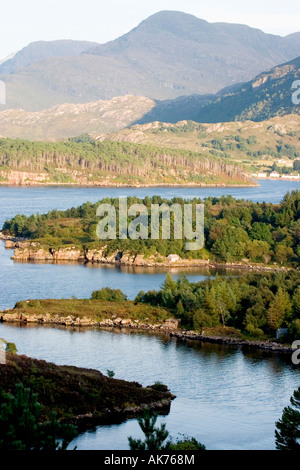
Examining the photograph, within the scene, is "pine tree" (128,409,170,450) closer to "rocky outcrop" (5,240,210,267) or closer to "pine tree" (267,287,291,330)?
"pine tree" (267,287,291,330)

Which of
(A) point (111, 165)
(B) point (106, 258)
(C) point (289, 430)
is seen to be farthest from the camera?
(A) point (111, 165)

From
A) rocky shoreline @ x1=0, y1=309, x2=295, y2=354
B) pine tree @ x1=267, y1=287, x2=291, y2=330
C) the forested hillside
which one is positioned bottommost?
rocky shoreline @ x1=0, y1=309, x2=295, y2=354

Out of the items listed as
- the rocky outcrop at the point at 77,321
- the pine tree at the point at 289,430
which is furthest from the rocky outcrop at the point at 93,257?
the pine tree at the point at 289,430

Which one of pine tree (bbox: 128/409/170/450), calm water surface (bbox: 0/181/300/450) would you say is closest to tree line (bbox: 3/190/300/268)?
calm water surface (bbox: 0/181/300/450)

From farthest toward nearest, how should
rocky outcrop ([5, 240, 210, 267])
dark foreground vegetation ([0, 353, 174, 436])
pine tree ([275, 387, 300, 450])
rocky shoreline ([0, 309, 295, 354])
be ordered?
rocky outcrop ([5, 240, 210, 267]) → rocky shoreline ([0, 309, 295, 354]) → dark foreground vegetation ([0, 353, 174, 436]) → pine tree ([275, 387, 300, 450])

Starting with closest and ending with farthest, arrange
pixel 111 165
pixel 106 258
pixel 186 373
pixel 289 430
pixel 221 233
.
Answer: pixel 289 430
pixel 186 373
pixel 106 258
pixel 221 233
pixel 111 165

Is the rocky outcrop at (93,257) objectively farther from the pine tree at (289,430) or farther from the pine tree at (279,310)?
the pine tree at (289,430)

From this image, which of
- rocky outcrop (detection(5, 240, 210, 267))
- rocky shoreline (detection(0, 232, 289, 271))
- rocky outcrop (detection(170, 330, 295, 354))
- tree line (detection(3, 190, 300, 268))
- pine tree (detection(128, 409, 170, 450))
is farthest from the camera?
tree line (detection(3, 190, 300, 268))

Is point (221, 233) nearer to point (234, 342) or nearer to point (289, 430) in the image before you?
point (234, 342)

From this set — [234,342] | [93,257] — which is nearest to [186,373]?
[234,342]

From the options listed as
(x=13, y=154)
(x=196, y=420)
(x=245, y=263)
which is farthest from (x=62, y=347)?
(x=13, y=154)

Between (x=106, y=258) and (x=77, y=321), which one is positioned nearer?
(x=77, y=321)

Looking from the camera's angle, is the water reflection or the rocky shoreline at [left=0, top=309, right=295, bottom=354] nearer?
the water reflection

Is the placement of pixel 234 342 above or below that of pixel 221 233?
below
